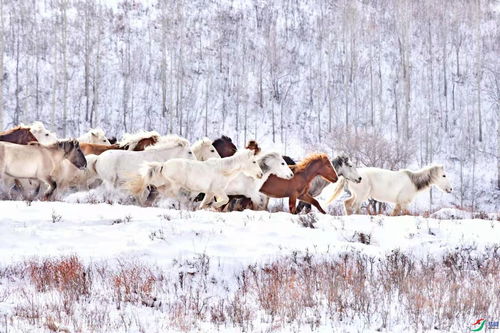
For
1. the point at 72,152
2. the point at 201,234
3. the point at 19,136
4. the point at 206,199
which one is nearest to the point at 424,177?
the point at 206,199

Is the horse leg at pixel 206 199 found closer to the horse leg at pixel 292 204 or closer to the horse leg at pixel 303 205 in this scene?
the horse leg at pixel 292 204

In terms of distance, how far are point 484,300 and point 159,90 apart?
4616 cm

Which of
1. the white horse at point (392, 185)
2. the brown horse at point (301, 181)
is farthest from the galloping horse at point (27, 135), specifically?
the white horse at point (392, 185)

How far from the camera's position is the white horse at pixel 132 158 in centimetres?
1559

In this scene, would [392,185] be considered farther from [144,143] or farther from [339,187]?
[144,143]

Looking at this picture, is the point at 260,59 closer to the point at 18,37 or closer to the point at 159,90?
the point at 159,90

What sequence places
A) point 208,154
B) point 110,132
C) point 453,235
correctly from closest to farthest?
point 453,235 < point 208,154 < point 110,132

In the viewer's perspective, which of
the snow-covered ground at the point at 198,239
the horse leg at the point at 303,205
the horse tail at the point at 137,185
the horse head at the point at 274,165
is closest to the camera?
the snow-covered ground at the point at 198,239

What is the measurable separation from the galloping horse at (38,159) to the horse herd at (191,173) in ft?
0.07

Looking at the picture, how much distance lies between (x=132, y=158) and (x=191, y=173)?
2520 mm

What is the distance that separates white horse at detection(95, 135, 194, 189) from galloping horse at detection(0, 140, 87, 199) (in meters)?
0.63

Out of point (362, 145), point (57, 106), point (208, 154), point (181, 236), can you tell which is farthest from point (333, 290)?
point (57, 106)

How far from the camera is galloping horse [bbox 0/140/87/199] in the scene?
47.6 ft

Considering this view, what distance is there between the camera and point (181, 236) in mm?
9922
